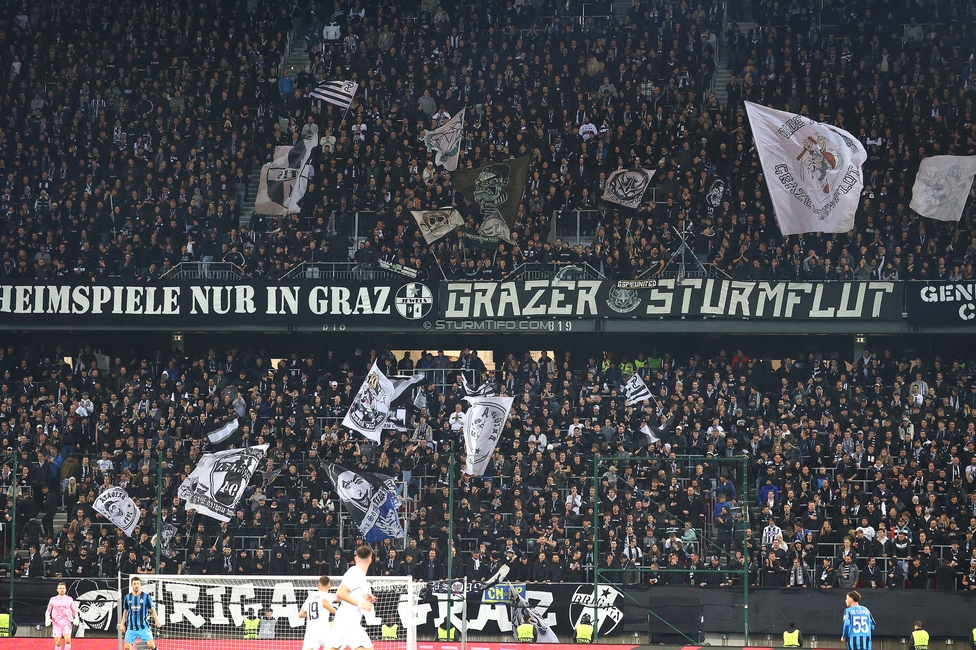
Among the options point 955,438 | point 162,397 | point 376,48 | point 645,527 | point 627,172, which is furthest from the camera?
point 376,48

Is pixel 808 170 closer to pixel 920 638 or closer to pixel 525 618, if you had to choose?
pixel 920 638

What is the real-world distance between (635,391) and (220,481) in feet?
32.5

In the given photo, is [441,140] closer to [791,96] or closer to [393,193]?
[393,193]

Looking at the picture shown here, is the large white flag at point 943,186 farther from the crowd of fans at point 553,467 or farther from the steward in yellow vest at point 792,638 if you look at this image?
the steward in yellow vest at point 792,638

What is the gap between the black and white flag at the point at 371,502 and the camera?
27.1m

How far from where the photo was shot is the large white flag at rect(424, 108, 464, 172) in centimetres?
3662

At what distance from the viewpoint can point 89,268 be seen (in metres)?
35.0

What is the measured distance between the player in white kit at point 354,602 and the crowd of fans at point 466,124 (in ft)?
60.1

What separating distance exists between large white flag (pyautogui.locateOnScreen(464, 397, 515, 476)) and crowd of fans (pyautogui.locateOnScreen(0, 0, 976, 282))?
4.21m

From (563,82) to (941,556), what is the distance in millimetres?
17025

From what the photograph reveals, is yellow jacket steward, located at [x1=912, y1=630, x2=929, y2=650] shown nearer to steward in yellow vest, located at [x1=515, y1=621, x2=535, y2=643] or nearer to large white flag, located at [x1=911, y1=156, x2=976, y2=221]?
steward in yellow vest, located at [x1=515, y1=621, x2=535, y2=643]

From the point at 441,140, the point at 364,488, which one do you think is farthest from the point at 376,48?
the point at 364,488

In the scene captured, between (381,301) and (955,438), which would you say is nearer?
(955,438)

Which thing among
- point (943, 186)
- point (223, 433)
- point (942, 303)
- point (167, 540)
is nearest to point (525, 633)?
point (167, 540)
